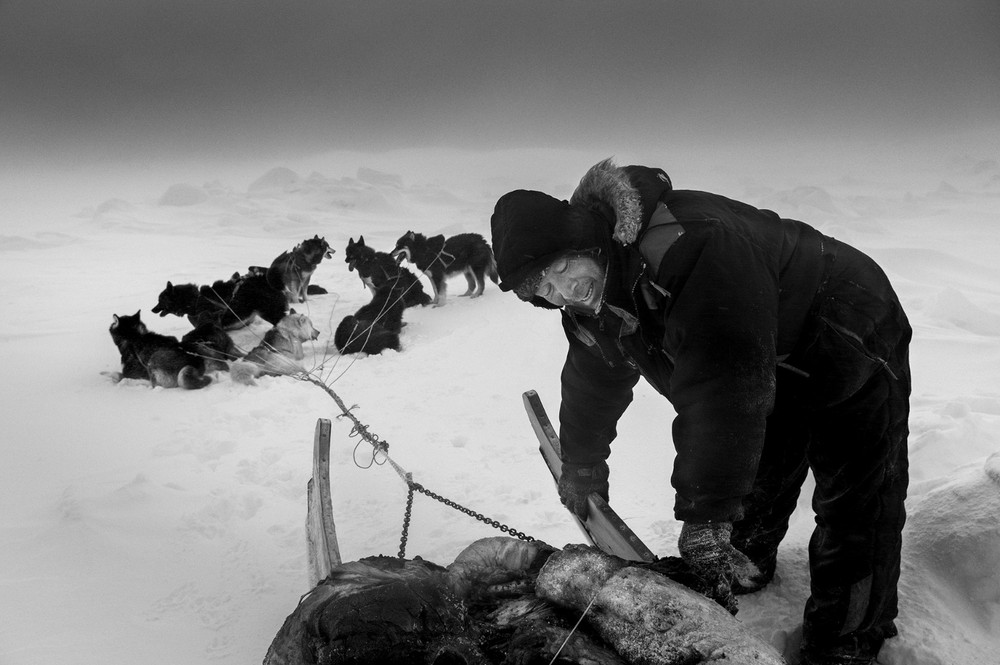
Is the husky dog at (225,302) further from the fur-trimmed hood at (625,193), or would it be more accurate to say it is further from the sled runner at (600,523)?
the fur-trimmed hood at (625,193)

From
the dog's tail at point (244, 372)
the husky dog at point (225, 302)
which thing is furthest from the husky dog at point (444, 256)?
the dog's tail at point (244, 372)

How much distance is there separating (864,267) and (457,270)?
5109 mm

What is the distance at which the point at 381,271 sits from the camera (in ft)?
20.3

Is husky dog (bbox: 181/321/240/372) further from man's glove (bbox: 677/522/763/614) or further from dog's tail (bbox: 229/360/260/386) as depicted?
man's glove (bbox: 677/522/763/614)

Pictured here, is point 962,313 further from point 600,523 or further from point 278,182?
point 278,182

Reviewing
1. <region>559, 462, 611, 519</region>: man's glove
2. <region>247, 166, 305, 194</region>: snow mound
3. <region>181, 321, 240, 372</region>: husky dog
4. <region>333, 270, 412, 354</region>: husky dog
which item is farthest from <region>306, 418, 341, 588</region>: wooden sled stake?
<region>247, 166, 305, 194</region>: snow mound

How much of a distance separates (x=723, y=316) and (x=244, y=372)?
12.1 feet

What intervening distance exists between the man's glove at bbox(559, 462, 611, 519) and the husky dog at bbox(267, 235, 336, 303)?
14.1 feet

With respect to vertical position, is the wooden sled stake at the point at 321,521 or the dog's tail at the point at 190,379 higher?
the wooden sled stake at the point at 321,521

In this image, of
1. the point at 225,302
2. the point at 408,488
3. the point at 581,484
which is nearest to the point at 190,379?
the point at 225,302

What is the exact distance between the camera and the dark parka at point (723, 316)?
1300mm

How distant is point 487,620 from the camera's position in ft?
4.78

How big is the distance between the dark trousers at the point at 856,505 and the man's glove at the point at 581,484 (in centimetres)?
57

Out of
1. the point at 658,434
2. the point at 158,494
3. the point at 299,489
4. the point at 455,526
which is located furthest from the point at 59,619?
the point at 658,434
